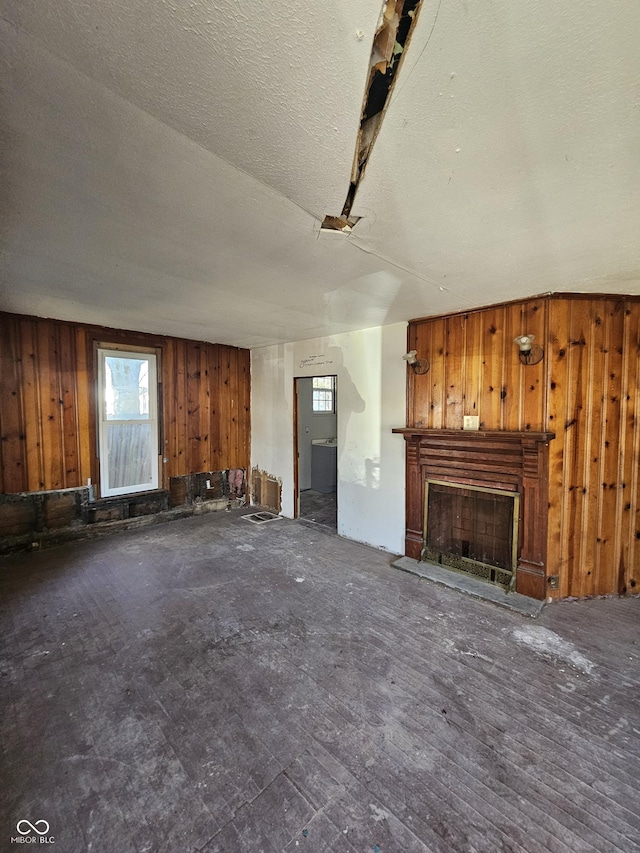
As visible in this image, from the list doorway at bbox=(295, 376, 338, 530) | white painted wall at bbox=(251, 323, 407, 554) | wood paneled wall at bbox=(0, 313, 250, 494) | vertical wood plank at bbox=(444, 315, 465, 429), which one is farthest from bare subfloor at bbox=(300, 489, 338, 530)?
vertical wood plank at bbox=(444, 315, 465, 429)

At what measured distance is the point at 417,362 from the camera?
3.53m

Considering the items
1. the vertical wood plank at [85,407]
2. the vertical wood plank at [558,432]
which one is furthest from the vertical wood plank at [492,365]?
the vertical wood plank at [85,407]

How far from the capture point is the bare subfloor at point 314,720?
129 centimetres

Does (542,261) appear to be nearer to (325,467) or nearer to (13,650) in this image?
(13,650)

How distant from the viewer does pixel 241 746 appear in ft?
5.20

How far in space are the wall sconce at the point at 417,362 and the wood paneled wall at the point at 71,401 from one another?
9.70ft

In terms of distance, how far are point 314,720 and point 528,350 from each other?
2909mm

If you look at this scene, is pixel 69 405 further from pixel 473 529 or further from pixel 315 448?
pixel 473 529

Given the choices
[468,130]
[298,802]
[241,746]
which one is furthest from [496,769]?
[468,130]

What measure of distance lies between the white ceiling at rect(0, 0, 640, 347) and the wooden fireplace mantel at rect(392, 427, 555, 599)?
133 cm

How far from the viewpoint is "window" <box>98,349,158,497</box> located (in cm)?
422

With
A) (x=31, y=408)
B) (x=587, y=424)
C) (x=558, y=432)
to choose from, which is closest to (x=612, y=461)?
(x=587, y=424)

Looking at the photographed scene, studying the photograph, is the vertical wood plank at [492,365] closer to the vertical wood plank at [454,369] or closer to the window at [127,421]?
the vertical wood plank at [454,369]

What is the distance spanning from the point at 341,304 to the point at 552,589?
293 centimetres
